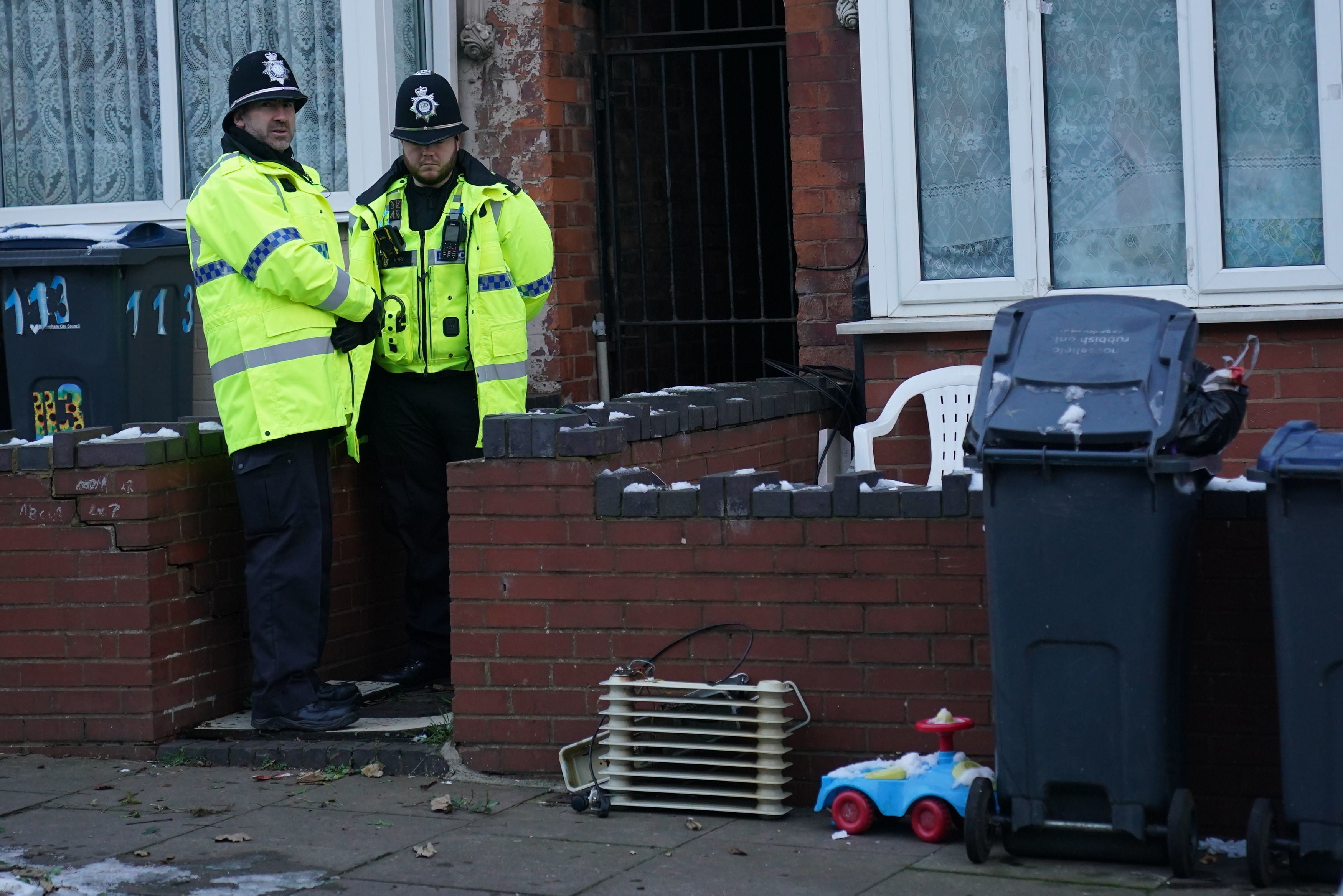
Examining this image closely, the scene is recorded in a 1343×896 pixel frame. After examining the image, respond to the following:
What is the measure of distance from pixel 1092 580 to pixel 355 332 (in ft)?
8.40

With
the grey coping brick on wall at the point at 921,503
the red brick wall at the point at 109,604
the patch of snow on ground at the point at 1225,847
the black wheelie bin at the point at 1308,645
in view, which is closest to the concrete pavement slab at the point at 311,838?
the red brick wall at the point at 109,604

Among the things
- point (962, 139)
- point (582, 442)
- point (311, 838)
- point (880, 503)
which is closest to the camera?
point (311, 838)

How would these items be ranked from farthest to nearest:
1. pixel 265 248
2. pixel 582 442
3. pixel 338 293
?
1. pixel 338 293
2. pixel 265 248
3. pixel 582 442

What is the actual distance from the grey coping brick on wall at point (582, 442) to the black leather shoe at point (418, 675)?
4.43 ft

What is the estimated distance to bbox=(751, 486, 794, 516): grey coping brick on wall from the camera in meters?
4.79

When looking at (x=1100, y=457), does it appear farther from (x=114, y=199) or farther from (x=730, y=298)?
(x=114, y=199)

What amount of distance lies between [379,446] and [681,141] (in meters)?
3.53

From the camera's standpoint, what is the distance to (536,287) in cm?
604

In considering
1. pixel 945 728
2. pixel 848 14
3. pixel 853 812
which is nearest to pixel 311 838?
pixel 853 812

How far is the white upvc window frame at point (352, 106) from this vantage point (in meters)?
7.59

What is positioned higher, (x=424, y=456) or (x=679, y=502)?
(x=424, y=456)

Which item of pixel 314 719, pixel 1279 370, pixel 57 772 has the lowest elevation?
pixel 57 772

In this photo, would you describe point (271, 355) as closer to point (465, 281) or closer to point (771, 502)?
point (465, 281)

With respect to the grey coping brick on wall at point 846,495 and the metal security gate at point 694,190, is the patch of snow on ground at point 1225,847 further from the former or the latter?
the metal security gate at point 694,190
